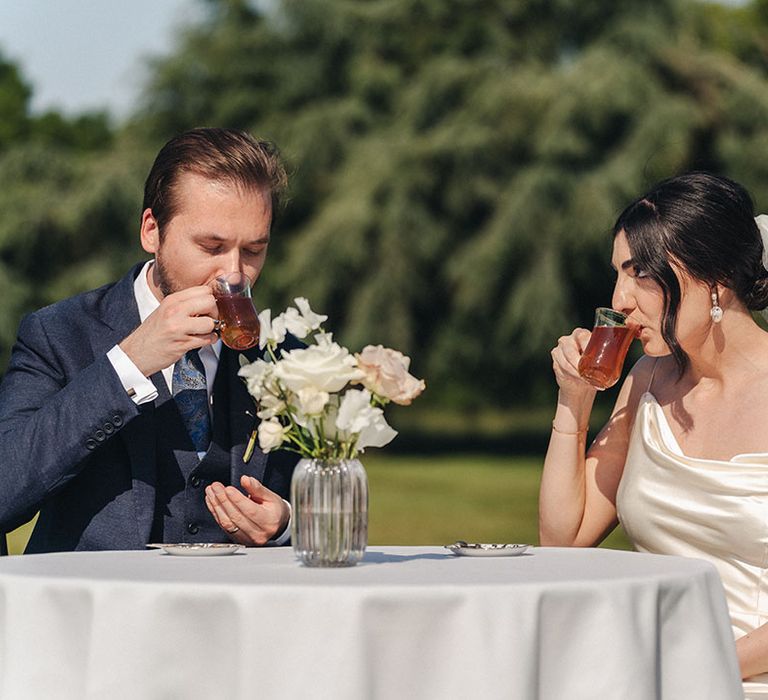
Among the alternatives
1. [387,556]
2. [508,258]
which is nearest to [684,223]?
[387,556]

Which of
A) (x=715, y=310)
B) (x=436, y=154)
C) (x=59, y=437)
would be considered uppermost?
(x=436, y=154)

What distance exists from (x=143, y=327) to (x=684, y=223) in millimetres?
1592

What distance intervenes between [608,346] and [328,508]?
3.40 feet

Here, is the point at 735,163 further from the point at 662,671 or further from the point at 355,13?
the point at 662,671

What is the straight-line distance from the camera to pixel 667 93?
2100 cm

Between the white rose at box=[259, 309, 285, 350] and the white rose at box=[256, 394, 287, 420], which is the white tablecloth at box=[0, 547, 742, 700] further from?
the white rose at box=[259, 309, 285, 350]

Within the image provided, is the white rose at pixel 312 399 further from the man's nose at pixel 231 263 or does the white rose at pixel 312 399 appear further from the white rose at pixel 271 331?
the man's nose at pixel 231 263

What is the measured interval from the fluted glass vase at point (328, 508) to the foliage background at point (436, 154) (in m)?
16.0

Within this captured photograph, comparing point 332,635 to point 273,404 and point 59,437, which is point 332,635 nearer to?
point 273,404

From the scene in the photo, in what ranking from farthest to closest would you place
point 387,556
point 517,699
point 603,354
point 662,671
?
1. point 603,354
2. point 387,556
3. point 662,671
4. point 517,699

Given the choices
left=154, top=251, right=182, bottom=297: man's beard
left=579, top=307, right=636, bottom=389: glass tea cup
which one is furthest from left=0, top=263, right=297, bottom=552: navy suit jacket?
left=579, top=307, right=636, bottom=389: glass tea cup

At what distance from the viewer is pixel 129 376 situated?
11.3 ft

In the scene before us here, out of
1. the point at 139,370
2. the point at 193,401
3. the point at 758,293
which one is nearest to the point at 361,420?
the point at 139,370

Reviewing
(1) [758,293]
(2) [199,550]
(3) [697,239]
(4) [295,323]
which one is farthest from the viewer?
(1) [758,293]
